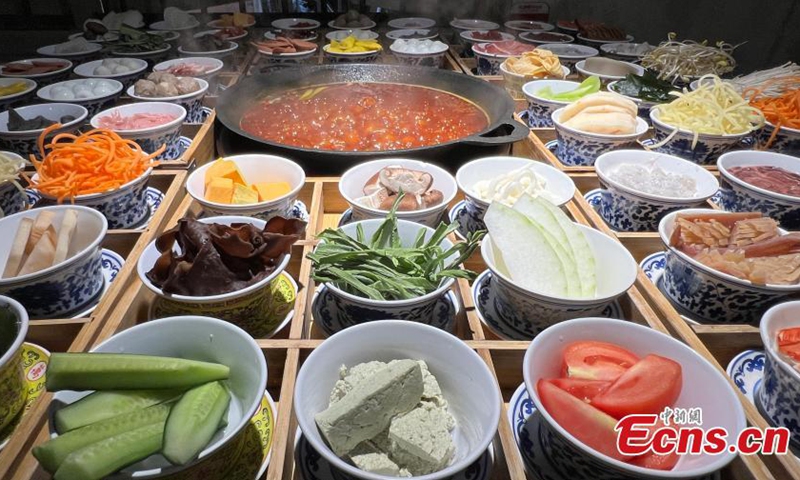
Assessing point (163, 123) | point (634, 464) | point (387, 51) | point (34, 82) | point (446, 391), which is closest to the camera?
point (634, 464)

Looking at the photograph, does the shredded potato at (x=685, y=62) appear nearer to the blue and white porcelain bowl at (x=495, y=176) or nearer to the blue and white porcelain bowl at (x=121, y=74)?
the blue and white porcelain bowl at (x=495, y=176)

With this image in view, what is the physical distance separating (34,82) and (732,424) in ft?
14.3

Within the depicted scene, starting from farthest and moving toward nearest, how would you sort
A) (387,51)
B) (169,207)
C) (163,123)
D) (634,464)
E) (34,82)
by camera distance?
(387,51) → (34,82) → (163,123) → (169,207) → (634,464)

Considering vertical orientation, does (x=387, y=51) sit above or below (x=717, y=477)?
above

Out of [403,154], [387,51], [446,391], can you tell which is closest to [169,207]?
[403,154]

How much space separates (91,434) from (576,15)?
290 inches

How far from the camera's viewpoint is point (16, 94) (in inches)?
123

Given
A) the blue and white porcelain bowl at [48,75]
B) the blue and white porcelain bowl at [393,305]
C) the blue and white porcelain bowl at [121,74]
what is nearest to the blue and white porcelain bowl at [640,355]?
the blue and white porcelain bowl at [393,305]

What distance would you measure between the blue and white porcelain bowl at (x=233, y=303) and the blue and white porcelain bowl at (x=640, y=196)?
152cm

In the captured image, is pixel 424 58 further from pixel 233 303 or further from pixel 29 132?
pixel 233 303

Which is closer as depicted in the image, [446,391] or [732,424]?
[732,424]

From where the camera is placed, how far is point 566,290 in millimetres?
1547

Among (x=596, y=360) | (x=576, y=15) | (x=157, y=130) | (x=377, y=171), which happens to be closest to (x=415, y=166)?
(x=377, y=171)

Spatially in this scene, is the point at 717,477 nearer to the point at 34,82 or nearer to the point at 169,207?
the point at 169,207
